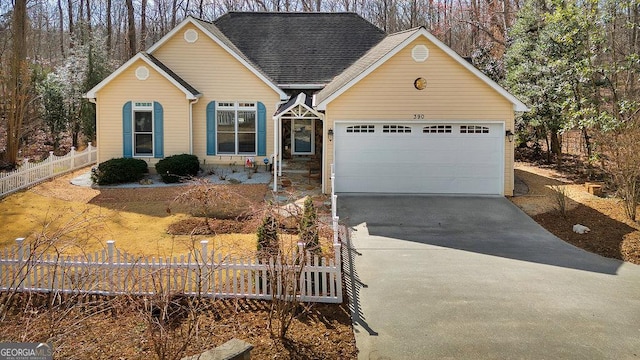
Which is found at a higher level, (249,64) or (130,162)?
(249,64)

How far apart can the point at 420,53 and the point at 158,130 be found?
32.8ft

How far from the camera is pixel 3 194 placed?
15.4 meters

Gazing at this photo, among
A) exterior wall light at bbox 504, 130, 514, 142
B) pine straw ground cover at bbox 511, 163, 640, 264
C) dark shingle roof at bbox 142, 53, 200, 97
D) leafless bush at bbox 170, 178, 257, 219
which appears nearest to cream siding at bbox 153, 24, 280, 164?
dark shingle roof at bbox 142, 53, 200, 97

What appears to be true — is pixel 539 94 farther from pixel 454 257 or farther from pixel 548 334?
pixel 548 334

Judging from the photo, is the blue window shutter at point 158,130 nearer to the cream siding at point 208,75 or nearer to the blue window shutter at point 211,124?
the cream siding at point 208,75

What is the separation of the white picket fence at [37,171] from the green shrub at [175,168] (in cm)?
386

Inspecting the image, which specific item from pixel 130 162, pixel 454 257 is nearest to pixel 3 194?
pixel 130 162

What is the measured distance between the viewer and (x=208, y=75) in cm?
2005

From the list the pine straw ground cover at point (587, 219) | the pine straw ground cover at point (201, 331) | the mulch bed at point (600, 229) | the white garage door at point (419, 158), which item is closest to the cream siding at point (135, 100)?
A: the white garage door at point (419, 158)

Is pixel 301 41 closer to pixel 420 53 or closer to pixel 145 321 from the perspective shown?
pixel 420 53

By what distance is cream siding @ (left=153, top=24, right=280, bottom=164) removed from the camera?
19984 mm

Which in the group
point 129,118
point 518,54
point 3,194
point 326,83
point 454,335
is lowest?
point 454,335

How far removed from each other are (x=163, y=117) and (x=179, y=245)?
947cm

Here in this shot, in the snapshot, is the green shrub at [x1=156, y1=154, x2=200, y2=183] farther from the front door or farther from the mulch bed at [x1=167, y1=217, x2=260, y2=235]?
the front door
